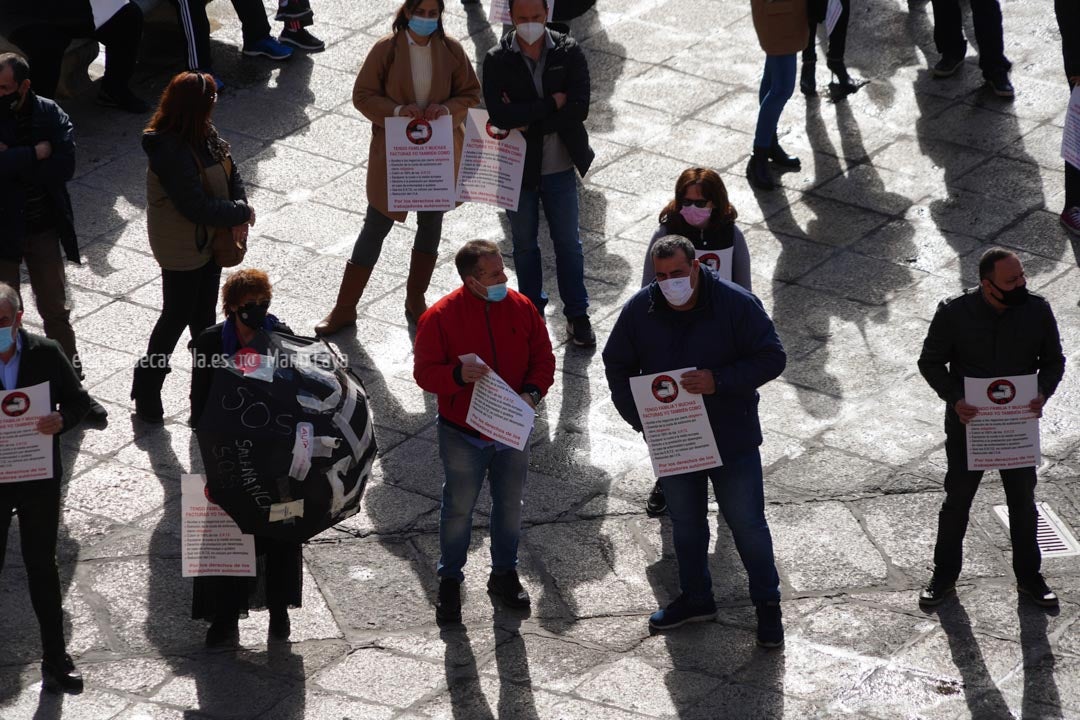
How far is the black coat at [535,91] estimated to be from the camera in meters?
8.98

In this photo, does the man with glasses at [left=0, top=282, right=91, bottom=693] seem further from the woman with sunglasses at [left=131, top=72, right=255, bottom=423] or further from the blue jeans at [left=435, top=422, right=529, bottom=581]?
the woman with sunglasses at [left=131, top=72, right=255, bottom=423]

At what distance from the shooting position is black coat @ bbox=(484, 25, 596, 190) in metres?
8.98

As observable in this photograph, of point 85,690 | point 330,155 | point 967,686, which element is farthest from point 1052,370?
point 330,155

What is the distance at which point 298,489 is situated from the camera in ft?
21.5

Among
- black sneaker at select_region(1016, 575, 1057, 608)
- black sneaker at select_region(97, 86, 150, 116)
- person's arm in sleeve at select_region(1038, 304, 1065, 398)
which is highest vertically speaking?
person's arm in sleeve at select_region(1038, 304, 1065, 398)

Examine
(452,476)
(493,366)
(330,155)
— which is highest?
(493,366)

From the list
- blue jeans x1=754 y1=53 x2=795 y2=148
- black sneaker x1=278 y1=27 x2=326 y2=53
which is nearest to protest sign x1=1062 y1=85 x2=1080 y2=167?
blue jeans x1=754 y1=53 x2=795 y2=148

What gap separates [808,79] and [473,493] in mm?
6228

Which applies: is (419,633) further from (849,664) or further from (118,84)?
(118,84)

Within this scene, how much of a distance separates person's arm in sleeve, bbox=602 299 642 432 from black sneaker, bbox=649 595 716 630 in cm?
83

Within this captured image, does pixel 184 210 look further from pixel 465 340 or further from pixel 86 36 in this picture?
pixel 86 36

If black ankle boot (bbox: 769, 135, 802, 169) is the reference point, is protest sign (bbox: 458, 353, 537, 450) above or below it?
above

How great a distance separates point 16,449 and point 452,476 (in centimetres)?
170

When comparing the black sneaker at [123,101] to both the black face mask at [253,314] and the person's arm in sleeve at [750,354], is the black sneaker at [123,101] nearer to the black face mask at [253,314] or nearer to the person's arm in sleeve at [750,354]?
the black face mask at [253,314]
